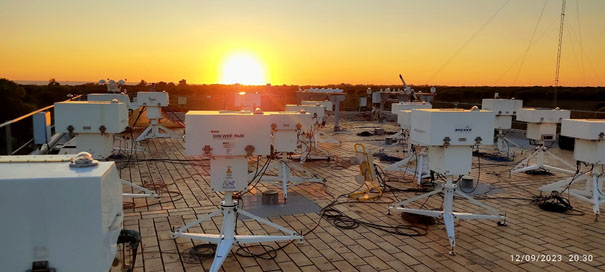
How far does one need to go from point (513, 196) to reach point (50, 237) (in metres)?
7.24

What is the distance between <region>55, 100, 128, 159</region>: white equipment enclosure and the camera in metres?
5.64

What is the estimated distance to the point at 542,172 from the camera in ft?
30.8

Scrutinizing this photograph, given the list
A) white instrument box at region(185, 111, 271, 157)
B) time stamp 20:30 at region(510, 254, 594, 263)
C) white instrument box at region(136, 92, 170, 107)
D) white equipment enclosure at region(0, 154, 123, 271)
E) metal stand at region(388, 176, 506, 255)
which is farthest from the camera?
white instrument box at region(136, 92, 170, 107)

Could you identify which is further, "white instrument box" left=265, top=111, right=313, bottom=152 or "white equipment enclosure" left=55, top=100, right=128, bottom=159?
"white instrument box" left=265, top=111, right=313, bottom=152

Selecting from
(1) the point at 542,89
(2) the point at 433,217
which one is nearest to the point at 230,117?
(2) the point at 433,217

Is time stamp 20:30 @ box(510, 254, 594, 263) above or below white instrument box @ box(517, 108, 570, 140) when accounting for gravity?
below

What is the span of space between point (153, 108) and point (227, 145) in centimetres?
1000

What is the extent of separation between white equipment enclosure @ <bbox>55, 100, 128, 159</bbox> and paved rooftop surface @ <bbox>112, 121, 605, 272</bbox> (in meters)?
1.04

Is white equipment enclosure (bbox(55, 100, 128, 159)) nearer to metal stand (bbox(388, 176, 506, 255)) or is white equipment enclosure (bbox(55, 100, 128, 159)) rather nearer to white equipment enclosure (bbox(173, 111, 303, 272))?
white equipment enclosure (bbox(173, 111, 303, 272))

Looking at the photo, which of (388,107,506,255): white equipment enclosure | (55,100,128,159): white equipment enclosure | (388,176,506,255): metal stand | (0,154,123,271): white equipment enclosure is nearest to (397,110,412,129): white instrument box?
(388,176,506,255): metal stand

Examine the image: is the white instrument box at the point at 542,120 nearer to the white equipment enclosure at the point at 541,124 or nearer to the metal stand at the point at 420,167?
the white equipment enclosure at the point at 541,124

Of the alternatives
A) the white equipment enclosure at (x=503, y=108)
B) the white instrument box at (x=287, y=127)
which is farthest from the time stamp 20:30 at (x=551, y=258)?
the white equipment enclosure at (x=503, y=108)

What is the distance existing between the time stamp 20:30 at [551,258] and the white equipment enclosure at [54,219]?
13.8 feet

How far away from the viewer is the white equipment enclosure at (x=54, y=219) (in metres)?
1.72
